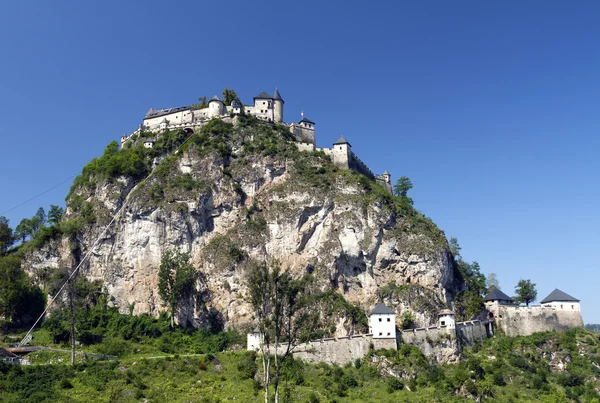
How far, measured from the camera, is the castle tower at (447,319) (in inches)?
2616

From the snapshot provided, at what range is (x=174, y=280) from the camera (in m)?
71.1

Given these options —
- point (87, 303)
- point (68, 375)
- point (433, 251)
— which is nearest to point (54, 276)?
point (87, 303)

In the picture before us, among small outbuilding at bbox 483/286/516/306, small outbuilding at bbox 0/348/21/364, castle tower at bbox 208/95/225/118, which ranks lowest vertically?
small outbuilding at bbox 0/348/21/364

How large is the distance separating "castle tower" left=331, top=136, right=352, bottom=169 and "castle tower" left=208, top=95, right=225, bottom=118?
2100 cm

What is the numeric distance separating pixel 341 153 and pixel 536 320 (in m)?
37.9

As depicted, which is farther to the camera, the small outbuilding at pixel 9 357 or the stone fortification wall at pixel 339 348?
the stone fortification wall at pixel 339 348

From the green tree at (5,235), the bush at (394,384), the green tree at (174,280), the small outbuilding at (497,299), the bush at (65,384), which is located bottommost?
the bush at (394,384)

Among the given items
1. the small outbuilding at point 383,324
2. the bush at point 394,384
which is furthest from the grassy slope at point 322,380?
the small outbuilding at point 383,324

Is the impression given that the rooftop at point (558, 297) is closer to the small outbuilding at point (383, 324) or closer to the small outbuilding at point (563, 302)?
the small outbuilding at point (563, 302)

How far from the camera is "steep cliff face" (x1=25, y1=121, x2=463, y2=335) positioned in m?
72.2

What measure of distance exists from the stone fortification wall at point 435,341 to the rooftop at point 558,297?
2115 centimetres

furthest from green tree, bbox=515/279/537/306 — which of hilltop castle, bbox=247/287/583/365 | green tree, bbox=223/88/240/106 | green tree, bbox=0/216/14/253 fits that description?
green tree, bbox=0/216/14/253

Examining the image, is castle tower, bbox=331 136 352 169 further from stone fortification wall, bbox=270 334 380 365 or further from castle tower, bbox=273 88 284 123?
stone fortification wall, bbox=270 334 380 365

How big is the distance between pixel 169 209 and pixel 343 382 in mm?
35621
